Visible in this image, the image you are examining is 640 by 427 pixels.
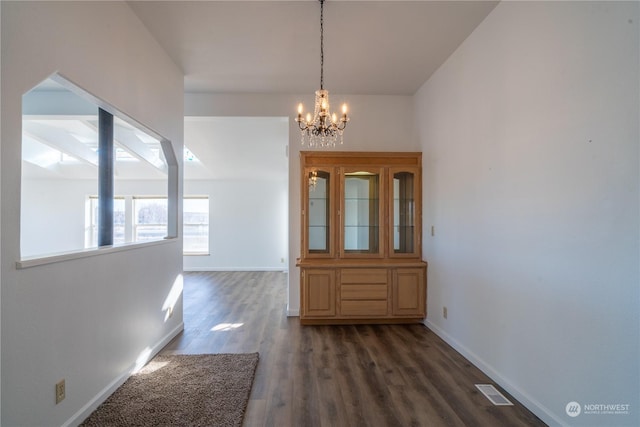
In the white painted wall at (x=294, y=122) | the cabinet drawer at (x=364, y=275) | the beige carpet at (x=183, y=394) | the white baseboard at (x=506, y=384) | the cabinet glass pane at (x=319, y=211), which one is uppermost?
the white painted wall at (x=294, y=122)

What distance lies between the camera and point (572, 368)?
1.71 m

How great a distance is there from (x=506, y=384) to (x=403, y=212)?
211 centimetres

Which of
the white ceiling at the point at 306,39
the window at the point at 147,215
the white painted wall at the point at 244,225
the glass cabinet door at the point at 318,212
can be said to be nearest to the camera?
the white ceiling at the point at 306,39

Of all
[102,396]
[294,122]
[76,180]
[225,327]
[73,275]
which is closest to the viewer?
[73,275]

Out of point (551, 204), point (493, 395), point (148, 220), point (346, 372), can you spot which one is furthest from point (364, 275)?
point (148, 220)

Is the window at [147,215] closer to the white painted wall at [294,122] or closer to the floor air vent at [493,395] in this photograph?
the white painted wall at [294,122]

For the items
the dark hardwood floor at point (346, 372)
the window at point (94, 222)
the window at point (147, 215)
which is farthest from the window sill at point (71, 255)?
the window at point (94, 222)

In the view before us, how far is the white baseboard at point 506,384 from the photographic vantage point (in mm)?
1856

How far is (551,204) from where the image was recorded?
1.85m

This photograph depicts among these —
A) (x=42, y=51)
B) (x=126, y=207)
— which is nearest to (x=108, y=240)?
(x=42, y=51)

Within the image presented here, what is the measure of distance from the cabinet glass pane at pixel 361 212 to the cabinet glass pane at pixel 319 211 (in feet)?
0.81

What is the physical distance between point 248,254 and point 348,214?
14.0 ft

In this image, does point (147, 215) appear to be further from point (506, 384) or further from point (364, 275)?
point (506, 384)

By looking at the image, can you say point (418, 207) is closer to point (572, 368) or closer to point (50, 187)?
point (572, 368)
